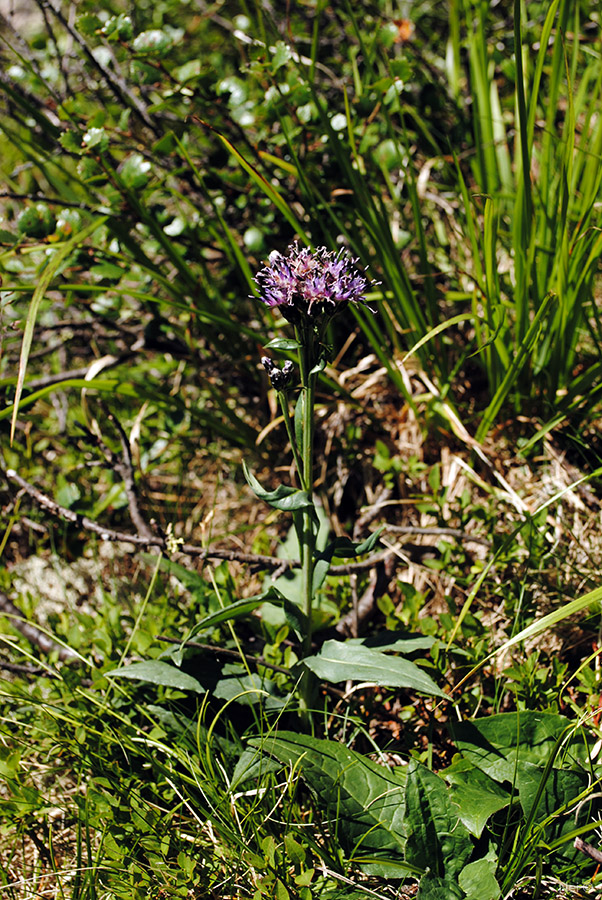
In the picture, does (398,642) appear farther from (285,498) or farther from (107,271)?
Result: (107,271)

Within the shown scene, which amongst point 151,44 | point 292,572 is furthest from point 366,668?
point 151,44

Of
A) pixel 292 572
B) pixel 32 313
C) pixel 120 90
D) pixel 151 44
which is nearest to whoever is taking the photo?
pixel 32 313

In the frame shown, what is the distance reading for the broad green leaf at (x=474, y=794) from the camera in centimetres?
106

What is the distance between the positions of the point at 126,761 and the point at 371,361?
1.17 metres

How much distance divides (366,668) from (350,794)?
0.72 feet

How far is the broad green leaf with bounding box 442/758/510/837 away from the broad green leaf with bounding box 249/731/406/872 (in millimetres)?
97

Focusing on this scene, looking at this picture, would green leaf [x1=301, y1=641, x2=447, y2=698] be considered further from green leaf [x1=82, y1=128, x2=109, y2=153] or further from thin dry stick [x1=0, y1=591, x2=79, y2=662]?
green leaf [x1=82, y1=128, x2=109, y2=153]

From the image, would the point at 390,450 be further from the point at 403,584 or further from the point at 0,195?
the point at 0,195

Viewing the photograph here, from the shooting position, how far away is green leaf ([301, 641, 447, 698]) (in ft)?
3.43

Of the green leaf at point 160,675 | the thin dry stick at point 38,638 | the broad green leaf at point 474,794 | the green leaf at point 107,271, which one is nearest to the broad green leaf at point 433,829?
the broad green leaf at point 474,794

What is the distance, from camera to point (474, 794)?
43.3 inches

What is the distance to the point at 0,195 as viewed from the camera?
1.67 m

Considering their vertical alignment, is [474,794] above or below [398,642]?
below

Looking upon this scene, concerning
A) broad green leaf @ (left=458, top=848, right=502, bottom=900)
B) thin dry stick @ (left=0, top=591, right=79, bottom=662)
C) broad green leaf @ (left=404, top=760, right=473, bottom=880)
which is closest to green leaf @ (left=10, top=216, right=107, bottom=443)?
thin dry stick @ (left=0, top=591, right=79, bottom=662)
